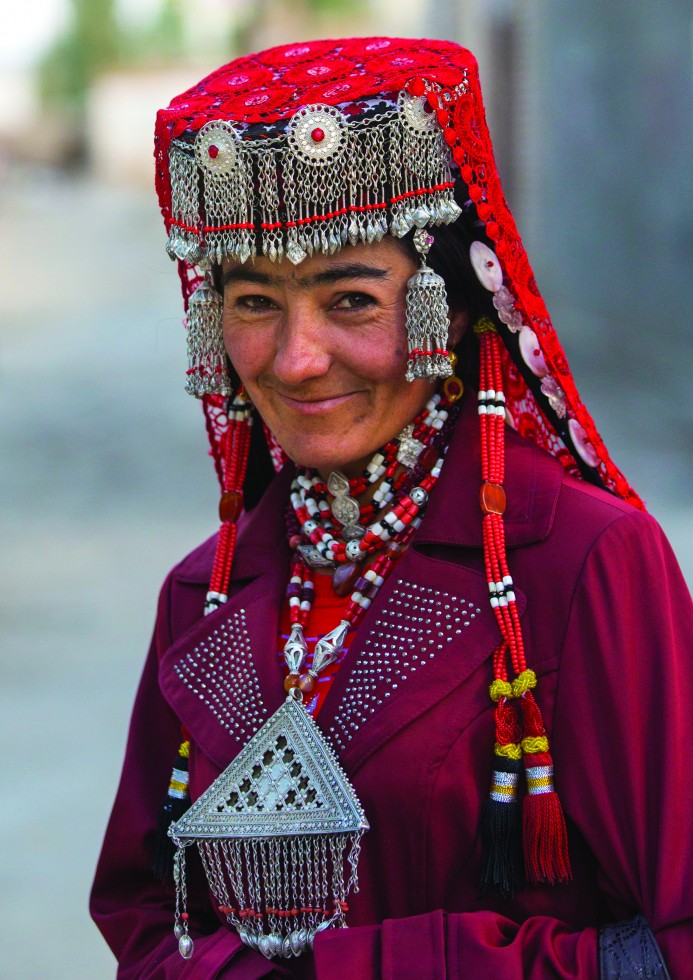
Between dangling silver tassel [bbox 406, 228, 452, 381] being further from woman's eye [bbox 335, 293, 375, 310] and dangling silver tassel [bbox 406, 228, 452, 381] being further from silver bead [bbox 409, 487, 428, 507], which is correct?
silver bead [bbox 409, 487, 428, 507]

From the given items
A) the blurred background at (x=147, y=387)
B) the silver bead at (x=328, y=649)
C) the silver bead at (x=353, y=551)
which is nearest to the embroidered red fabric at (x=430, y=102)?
the silver bead at (x=353, y=551)

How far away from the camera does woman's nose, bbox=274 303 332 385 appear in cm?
177

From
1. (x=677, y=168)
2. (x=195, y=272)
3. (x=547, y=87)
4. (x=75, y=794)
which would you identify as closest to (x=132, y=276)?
(x=547, y=87)

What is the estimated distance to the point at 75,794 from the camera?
15.1 ft

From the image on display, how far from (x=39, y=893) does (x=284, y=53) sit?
120 inches

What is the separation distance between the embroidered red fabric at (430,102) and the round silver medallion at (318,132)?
18mm

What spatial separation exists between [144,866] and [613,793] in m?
0.84

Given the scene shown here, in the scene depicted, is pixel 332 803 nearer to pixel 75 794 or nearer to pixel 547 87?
pixel 75 794

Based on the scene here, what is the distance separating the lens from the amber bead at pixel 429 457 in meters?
1.96

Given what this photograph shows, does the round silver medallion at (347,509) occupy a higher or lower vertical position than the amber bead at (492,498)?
lower

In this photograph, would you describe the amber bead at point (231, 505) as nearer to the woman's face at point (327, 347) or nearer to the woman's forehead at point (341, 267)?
the woman's face at point (327, 347)

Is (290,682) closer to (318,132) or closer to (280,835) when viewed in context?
(280,835)

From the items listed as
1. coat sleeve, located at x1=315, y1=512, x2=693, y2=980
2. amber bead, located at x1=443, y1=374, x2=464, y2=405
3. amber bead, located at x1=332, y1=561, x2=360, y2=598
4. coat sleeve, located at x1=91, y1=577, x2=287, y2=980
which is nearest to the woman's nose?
amber bead, located at x1=443, y1=374, x2=464, y2=405

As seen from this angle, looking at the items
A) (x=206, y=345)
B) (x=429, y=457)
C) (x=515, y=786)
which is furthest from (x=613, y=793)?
(x=206, y=345)
